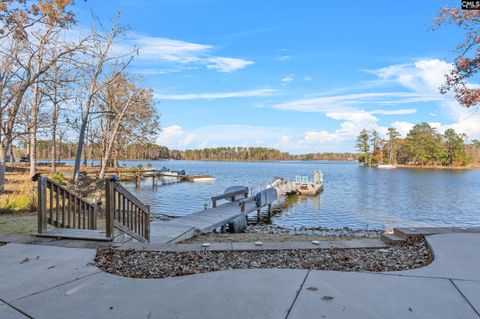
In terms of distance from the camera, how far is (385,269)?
4.06 meters

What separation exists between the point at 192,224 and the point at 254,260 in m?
6.02

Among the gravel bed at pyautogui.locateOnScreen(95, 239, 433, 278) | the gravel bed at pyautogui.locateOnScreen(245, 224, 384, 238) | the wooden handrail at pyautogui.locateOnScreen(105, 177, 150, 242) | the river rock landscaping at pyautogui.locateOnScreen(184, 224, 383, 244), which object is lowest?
the gravel bed at pyautogui.locateOnScreen(245, 224, 384, 238)

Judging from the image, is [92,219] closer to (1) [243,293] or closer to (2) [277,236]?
(2) [277,236]

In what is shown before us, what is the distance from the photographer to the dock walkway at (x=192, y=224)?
787 centimetres

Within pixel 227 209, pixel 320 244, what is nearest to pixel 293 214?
pixel 227 209

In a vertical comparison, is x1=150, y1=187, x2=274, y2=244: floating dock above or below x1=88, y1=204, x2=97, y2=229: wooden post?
below

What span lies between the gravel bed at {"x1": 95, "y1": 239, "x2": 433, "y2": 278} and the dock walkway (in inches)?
106

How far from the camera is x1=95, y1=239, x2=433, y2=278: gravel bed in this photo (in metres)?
4.10

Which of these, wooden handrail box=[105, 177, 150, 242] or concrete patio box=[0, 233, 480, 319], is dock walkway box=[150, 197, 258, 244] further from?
concrete patio box=[0, 233, 480, 319]

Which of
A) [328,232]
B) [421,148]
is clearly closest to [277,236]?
[328,232]

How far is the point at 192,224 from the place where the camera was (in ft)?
33.7

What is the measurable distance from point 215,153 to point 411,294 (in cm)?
17444

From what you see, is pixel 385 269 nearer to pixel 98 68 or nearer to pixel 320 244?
pixel 320 244

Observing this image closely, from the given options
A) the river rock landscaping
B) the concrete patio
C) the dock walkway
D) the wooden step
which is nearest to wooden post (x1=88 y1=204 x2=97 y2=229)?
the dock walkway
